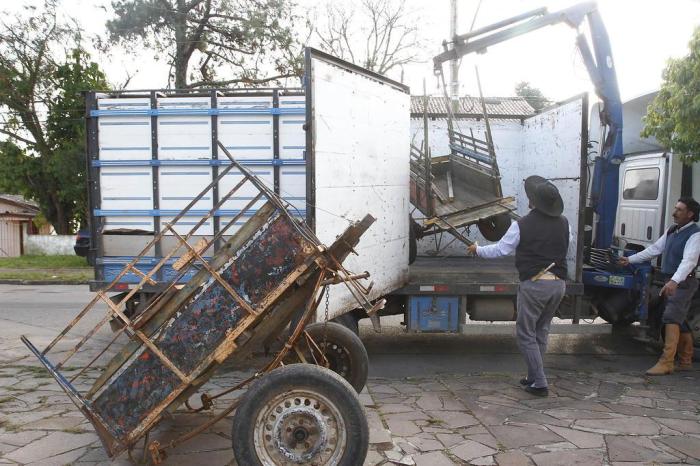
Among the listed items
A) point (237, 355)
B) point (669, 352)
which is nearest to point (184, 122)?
point (237, 355)

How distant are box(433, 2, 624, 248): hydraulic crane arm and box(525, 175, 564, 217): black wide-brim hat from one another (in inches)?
95.0

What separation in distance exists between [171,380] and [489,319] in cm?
424

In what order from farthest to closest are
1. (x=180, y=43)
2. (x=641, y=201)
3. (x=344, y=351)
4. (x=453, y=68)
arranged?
(x=453, y=68)
(x=180, y=43)
(x=641, y=201)
(x=344, y=351)

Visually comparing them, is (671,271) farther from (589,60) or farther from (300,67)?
(300,67)

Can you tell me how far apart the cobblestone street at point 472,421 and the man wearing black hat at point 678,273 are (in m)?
0.26

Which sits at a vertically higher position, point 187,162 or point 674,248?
point 187,162

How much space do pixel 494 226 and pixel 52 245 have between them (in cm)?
1815

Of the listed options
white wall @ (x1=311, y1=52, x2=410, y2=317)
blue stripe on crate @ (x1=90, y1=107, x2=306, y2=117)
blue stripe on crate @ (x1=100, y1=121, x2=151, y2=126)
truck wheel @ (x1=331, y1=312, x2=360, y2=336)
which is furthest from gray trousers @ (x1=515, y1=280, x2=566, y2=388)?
blue stripe on crate @ (x1=100, y1=121, x2=151, y2=126)

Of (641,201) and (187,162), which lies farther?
(641,201)

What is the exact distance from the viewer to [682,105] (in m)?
5.71

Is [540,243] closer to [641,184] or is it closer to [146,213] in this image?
[641,184]

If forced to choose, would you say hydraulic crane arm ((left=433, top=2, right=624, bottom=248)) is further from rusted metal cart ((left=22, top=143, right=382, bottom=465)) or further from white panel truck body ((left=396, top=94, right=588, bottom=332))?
rusted metal cart ((left=22, top=143, right=382, bottom=465))

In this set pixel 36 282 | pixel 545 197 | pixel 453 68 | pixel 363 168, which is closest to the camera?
pixel 545 197

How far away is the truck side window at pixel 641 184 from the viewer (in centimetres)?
689
